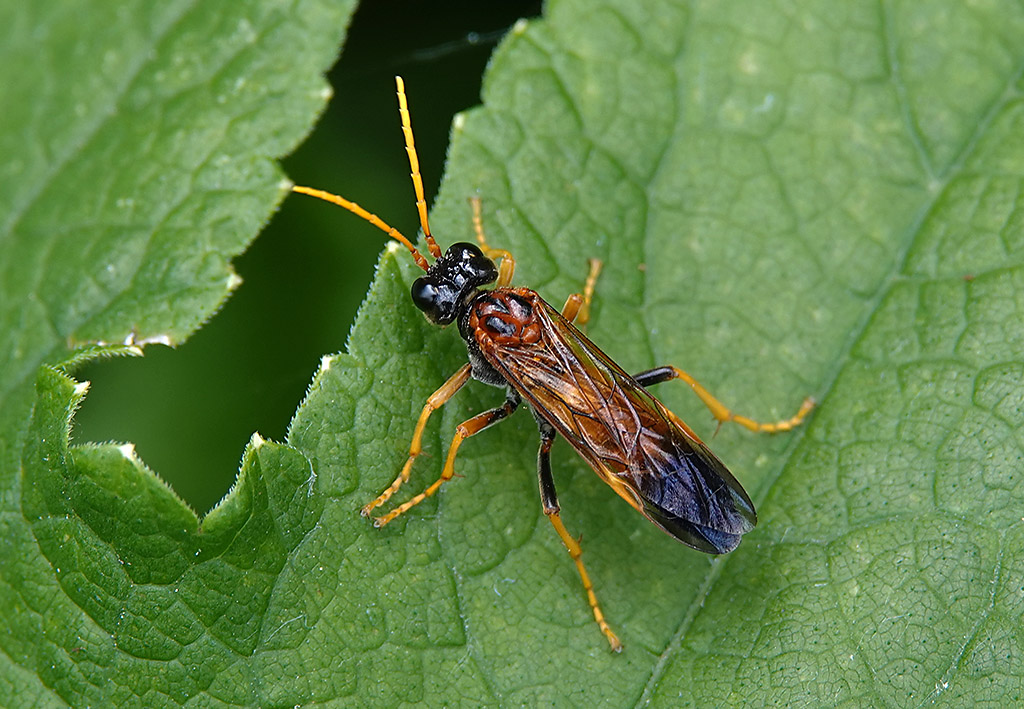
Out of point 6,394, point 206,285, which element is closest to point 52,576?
point 6,394

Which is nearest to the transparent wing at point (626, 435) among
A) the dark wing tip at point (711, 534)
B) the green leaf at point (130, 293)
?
the dark wing tip at point (711, 534)

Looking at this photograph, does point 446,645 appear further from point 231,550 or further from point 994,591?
point 994,591

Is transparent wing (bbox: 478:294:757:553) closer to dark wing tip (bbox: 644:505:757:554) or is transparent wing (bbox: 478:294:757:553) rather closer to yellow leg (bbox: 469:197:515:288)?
dark wing tip (bbox: 644:505:757:554)

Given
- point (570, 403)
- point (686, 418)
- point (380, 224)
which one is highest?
point (380, 224)

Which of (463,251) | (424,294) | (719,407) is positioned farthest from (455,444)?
(719,407)

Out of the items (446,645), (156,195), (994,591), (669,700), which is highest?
(156,195)

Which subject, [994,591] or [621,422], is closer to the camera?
[994,591]

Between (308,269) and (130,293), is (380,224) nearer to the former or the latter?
(308,269)
